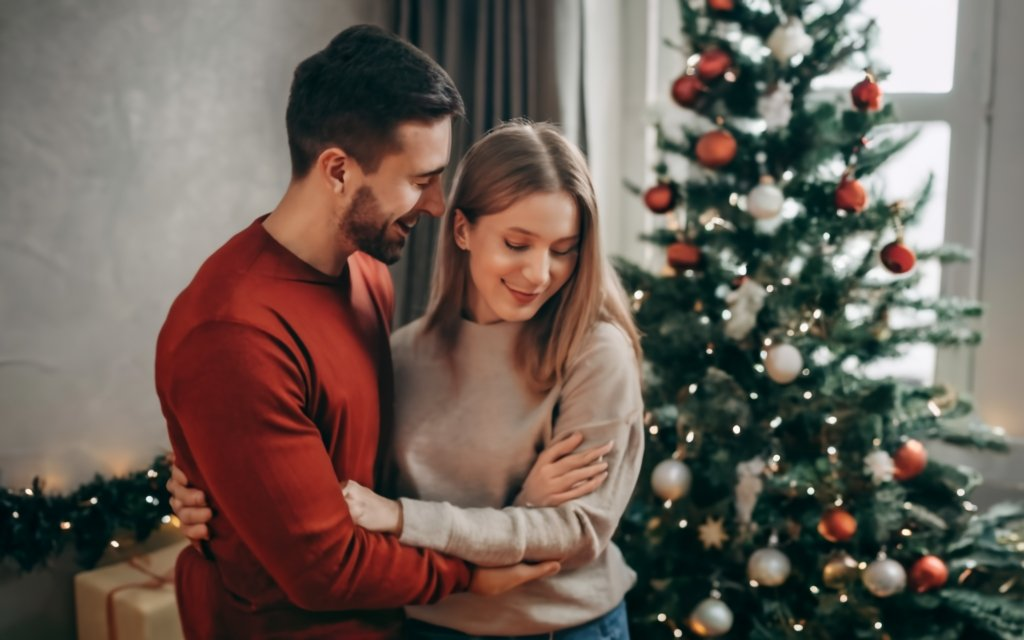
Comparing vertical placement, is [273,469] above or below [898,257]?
below

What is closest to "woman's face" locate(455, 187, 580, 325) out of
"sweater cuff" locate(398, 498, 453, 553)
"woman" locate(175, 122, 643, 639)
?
"woman" locate(175, 122, 643, 639)

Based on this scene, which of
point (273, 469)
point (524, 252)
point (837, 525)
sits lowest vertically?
point (837, 525)

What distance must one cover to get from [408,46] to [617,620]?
0.96 metres

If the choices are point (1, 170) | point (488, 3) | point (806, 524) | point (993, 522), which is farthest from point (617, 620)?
point (488, 3)

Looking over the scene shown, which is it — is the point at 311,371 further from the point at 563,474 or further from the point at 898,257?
the point at 898,257

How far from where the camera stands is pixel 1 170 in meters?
1.91

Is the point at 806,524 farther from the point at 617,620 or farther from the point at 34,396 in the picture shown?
the point at 34,396

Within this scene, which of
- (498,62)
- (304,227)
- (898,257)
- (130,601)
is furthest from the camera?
(498,62)

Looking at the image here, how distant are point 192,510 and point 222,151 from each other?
1.30 m

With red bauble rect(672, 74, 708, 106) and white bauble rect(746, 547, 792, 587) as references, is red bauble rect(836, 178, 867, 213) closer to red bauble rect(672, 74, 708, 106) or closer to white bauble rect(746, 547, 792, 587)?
red bauble rect(672, 74, 708, 106)

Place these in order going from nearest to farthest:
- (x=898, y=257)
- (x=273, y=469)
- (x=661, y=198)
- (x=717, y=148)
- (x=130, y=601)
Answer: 1. (x=273, y=469)
2. (x=130, y=601)
3. (x=898, y=257)
4. (x=717, y=148)
5. (x=661, y=198)

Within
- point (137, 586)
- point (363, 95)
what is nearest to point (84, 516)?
point (137, 586)

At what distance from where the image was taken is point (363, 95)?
1.15 meters

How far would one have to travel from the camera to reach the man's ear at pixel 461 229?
55.3 inches
